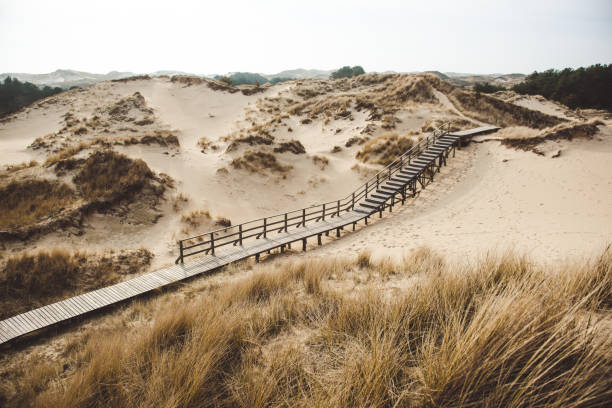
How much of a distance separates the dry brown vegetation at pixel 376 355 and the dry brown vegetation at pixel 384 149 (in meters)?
17.0

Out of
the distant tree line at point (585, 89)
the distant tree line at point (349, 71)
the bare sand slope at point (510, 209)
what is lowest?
the bare sand slope at point (510, 209)

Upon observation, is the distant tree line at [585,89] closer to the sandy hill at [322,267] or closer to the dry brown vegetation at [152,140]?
the sandy hill at [322,267]

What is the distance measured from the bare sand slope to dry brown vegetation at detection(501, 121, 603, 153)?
525 millimetres

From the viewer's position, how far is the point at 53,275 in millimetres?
8812

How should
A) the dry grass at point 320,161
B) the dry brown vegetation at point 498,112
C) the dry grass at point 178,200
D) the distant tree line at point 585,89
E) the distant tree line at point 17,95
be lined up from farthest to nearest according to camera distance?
1. the distant tree line at point 17,95
2. the distant tree line at point 585,89
3. the dry brown vegetation at point 498,112
4. the dry grass at point 320,161
5. the dry grass at point 178,200

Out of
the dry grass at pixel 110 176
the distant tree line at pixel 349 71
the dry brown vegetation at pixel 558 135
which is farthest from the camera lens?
the distant tree line at pixel 349 71

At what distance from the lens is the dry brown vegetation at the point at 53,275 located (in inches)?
317

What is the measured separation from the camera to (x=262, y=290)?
560 cm

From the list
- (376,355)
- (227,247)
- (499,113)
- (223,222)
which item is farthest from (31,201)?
(499,113)

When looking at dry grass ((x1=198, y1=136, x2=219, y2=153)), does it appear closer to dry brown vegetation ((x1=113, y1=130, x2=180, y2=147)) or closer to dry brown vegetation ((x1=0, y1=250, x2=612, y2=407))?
dry brown vegetation ((x1=113, y1=130, x2=180, y2=147))

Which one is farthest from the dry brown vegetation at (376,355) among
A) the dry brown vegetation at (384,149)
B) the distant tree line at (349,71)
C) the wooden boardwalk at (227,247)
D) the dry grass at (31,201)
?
the distant tree line at (349,71)

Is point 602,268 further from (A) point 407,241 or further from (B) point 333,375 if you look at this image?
(A) point 407,241

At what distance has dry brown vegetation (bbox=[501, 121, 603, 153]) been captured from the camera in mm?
17797

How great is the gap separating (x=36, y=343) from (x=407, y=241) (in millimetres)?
10377
